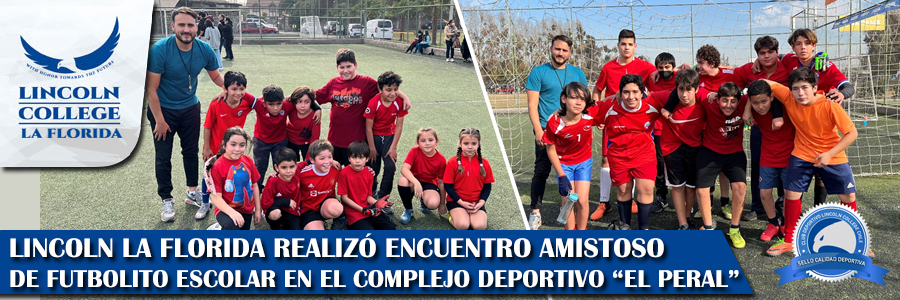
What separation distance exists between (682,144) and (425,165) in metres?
1.47

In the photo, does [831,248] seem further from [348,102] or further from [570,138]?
[348,102]

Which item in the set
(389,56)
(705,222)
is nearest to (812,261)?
(705,222)

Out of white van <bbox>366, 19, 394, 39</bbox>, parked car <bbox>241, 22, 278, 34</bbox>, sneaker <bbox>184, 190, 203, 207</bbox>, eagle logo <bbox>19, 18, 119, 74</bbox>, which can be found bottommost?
sneaker <bbox>184, 190, 203, 207</bbox>

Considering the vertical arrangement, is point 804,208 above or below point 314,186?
below

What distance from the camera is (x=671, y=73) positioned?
3771 mm

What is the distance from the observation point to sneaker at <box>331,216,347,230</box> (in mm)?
3268

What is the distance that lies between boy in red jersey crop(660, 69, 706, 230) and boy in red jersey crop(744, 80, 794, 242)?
263 mm

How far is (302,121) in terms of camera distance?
344cm

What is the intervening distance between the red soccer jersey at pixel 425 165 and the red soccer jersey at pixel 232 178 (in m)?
0.89

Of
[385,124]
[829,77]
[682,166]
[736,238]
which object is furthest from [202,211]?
[829,77]

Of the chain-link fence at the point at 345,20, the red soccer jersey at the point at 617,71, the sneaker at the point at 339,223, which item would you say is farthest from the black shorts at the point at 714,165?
the chain-link fence at the point at 345,20

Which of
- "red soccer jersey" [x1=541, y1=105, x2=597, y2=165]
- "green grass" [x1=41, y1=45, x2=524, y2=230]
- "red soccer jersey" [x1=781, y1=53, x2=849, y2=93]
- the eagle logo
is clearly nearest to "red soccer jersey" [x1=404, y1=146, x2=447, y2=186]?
"green grass" [x1=41, y1=45, x2=524, y2=230]

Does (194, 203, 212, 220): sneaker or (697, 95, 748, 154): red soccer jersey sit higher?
(697, 95, 748, 154): red soccer jersey

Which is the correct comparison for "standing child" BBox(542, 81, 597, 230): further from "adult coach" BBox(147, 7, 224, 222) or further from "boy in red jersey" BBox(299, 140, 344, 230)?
"adult coach" BBox(147, 7, 224, 222)
